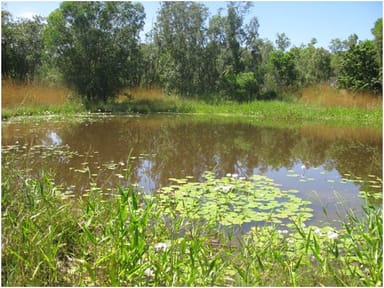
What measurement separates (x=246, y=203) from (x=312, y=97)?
1293 centimetres

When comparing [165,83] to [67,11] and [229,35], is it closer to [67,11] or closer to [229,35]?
[229,35]

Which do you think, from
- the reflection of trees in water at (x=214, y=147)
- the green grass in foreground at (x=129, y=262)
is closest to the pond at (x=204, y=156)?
the reflection of trees in water at (x=214, y=147)

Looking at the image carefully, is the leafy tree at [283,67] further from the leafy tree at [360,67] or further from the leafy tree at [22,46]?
the leafy tree at [22,46]

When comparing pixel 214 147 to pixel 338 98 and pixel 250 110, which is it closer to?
pixel 250 110

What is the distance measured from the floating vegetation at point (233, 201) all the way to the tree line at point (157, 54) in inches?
469

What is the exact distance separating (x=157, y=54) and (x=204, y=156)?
44.2ft

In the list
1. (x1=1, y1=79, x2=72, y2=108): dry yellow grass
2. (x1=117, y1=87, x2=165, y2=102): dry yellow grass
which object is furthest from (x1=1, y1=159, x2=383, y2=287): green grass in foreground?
(x1=117, y1=87, x2=165, y2=102): dry yellow grass

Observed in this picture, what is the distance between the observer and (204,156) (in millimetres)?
5828

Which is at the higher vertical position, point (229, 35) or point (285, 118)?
point (229, 35)

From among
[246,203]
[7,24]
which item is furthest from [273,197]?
[7,24]

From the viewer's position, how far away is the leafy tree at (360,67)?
56.5ft

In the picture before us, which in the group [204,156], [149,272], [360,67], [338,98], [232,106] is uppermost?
[360,67]

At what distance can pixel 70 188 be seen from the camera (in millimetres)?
3734

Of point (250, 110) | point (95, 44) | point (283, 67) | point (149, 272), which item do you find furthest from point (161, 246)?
point (283, 67)
